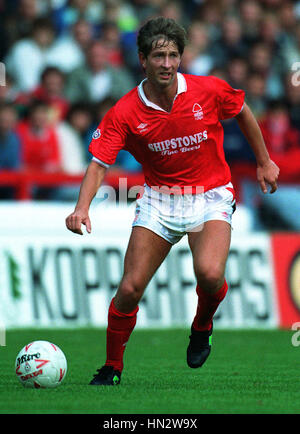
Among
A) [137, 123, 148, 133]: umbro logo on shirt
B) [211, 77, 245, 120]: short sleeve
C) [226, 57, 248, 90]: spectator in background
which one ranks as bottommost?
[137, 123, 148, 133]: umbro logo on shirt

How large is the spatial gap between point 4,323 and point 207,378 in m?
4.32

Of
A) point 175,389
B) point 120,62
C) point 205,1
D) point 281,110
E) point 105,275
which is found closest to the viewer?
point 175,389

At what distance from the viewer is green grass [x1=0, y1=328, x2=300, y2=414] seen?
548 centimetres

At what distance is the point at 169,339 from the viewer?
10.2 meters

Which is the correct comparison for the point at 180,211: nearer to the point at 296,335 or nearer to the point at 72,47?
the point at 296,335

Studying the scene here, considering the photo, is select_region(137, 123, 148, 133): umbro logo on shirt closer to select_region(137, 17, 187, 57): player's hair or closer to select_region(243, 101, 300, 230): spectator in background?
select_region(137, 17, 187, 57): player's hair

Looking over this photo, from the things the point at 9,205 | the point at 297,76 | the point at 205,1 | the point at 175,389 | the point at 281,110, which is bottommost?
the point at 175,389

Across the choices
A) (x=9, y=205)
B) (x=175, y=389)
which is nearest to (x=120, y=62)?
(x=9, y=205)

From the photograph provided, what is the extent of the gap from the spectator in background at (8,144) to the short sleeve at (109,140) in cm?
513

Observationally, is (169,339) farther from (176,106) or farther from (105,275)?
(176,106)

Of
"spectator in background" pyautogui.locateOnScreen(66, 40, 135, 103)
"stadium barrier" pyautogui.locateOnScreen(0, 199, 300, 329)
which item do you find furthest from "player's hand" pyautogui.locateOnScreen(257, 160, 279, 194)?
"spectator in background" pyautogui.locateOnScreen(66, 40, 135, 103)

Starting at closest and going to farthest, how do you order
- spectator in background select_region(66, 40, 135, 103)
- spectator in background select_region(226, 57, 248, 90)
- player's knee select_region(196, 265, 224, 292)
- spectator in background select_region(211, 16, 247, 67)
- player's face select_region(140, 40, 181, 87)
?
1. player's face select_region(140, 40, 181, 87)
2. player's knee select_region(196, 265, 224, 292)
3. spectator in background select_region(66, 40, 135, 103)
4. spectator in background select_region(226, 57, 248, 90)
5. spectator in background select_region(211, 16, 247, 67)

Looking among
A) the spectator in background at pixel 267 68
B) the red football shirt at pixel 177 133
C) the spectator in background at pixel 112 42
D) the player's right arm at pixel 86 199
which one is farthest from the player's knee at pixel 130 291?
the spectator in background at pixel 267 68

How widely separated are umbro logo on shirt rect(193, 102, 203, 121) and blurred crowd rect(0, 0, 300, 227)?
17.0 ft
